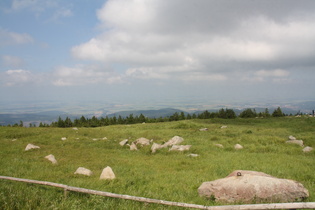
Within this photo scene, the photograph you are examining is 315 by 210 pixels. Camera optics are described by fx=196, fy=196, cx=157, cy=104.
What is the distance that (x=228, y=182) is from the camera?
8570 millimetres

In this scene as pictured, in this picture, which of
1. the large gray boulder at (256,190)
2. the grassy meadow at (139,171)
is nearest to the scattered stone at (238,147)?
the grassy meadow at (139,171)

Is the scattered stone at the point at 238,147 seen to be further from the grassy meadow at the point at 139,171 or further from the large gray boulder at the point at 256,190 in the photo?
the large gray boulder at the point at 256,190

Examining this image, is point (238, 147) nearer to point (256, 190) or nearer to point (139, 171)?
point (139, 171)

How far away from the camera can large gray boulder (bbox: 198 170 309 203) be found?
767 centimetres

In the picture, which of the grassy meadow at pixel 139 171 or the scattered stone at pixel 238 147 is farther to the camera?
the scattered stone at pixel 238 147

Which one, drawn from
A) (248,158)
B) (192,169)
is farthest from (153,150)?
(248,158)

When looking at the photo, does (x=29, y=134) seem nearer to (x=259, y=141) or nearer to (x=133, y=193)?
(x=133, y=193)

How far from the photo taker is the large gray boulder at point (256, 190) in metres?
7.67

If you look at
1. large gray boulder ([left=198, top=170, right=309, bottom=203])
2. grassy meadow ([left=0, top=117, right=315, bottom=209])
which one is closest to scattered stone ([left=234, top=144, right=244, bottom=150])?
grassy meadow ([left=0, top=117, right=315, bottom=209])

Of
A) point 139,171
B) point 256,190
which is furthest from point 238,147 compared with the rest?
point 256,190

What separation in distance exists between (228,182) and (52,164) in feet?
43.0

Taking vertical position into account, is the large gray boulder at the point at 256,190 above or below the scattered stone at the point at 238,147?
above

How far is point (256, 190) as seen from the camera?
784 centimetres

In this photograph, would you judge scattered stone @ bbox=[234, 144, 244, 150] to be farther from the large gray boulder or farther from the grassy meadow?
the large gray boulder
